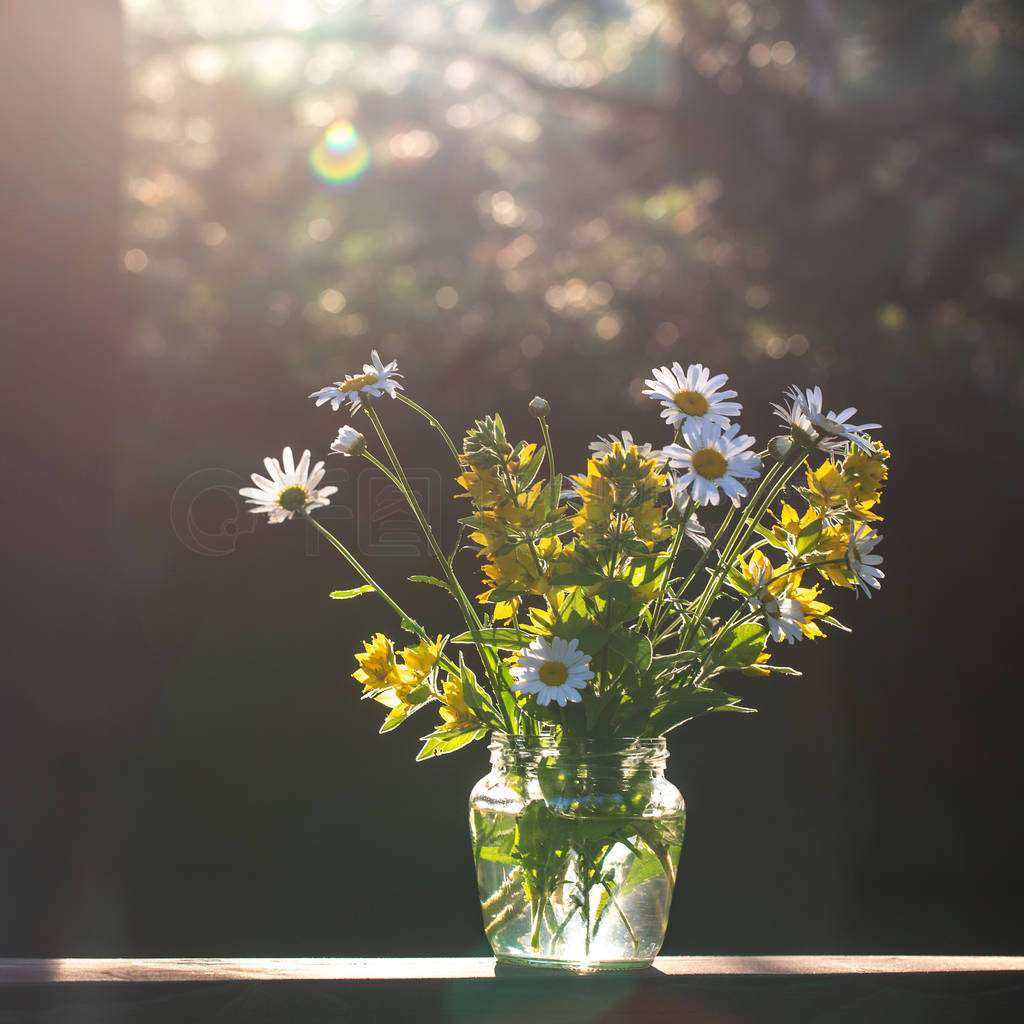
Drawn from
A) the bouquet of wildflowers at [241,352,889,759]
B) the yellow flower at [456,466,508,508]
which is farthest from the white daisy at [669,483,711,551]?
the yellow flower at [456,466,508,508]

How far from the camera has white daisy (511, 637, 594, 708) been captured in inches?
26.6

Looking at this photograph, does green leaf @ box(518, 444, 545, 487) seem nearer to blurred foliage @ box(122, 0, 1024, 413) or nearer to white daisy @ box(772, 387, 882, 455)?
white daisy @ box(772, 387, 882, 455)

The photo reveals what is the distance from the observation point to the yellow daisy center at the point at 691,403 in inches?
28.2

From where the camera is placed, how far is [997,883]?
2275 millimetres

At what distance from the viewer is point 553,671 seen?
0.69m

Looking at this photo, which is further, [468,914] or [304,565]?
[304,565]

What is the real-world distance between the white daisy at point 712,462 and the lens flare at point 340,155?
185 inches

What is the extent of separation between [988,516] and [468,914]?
1.40 m

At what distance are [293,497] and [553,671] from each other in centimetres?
20

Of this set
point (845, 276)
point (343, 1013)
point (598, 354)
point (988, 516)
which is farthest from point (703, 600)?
point (845, 276)

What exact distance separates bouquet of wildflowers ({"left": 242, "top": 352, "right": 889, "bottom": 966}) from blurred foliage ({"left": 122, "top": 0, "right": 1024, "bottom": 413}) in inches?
75.0

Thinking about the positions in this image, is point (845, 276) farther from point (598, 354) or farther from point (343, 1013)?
point (343, 1013)

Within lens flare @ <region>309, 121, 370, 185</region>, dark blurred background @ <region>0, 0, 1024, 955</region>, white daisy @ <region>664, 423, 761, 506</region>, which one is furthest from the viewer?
lens flare @ <region>309, 121, 370, 185</region>

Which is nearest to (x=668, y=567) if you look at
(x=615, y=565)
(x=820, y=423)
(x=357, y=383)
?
(x=615, y=565)
